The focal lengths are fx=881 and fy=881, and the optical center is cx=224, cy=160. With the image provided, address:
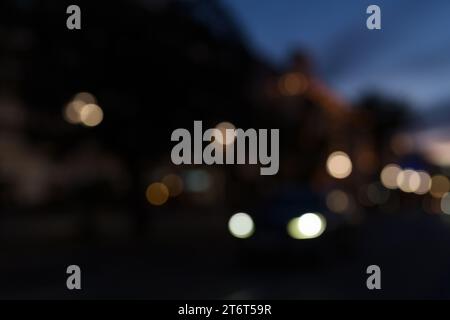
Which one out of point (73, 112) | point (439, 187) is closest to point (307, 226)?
point (73, 112)

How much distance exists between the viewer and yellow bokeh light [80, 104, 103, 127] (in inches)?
959

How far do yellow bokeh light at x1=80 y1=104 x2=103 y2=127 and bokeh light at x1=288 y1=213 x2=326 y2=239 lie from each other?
331 inches

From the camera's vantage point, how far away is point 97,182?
26609mm

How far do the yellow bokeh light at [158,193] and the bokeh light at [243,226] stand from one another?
31359 millimetres

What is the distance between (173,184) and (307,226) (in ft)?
127

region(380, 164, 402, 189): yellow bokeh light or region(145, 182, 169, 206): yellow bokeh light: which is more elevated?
region(380, 164, 402, 189): yellow bokeh light

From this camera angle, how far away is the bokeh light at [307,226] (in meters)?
17.4

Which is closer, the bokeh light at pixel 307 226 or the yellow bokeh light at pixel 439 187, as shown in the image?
the bokeh light at pixel 307 226

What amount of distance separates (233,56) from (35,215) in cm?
1907

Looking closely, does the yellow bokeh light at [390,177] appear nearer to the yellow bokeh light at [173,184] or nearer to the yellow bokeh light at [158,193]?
the yellow bokeh light at [173,184]

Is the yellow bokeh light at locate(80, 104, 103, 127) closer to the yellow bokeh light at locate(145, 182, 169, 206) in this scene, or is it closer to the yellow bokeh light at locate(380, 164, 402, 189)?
the yellow bokeh light at locate(145, 182, 169, 206)

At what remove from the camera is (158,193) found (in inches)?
2047

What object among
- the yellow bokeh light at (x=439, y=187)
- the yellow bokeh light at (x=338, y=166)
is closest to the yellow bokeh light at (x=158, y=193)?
the yellow bokeh light at (x=338, y=166)

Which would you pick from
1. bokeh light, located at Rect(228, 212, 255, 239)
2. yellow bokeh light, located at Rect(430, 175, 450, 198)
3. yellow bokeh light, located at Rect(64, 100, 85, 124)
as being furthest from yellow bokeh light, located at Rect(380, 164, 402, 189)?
bokeh light, located at Rect(228, 212, 255, 239)
